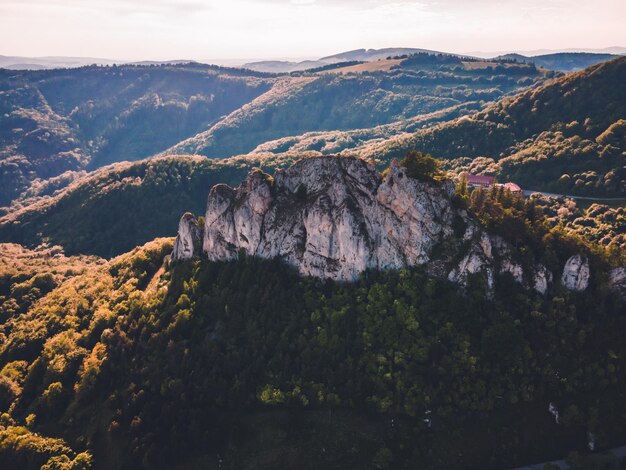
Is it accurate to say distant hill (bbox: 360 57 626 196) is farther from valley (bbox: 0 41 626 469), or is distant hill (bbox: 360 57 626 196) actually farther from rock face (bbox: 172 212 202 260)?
rock face (bbox: 172 212 202 260)

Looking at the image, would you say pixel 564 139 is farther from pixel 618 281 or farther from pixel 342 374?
pixel 342 374

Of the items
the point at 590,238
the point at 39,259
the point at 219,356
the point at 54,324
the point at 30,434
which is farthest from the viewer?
the point at 39,259

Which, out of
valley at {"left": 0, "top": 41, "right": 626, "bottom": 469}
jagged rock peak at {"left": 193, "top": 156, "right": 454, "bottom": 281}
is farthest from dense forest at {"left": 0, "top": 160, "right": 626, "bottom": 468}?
jagged rock peak at {"left": 193, "top": 156, "right": 454, "bottom": 281}

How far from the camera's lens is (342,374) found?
301 feet

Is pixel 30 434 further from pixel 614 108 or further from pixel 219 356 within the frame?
pixel 614 108

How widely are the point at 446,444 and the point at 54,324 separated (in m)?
109

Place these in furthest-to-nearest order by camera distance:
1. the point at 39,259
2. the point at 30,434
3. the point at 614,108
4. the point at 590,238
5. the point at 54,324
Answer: the point at 39,259, the point at 614,108, the point at 54,324, the point at 590,238, the point at 30,434

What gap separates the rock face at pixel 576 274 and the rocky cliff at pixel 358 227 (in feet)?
0.63

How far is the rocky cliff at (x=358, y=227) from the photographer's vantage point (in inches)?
3787

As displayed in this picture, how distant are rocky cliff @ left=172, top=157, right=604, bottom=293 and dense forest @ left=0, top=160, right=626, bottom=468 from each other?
3.11m

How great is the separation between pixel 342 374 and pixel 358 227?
33.3 meters

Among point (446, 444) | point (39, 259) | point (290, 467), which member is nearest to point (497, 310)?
point (446, 444)

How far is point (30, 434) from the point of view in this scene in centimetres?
9075

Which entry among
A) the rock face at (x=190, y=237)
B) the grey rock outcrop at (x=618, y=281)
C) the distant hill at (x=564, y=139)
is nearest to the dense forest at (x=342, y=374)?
the grey rock outcrop at (x=618, y=281)
